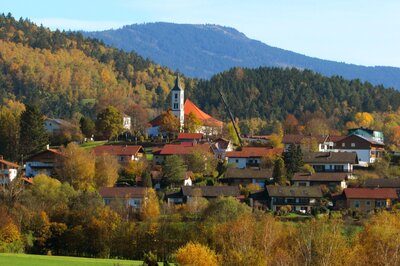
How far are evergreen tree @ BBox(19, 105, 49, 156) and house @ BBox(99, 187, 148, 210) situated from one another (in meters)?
13.1

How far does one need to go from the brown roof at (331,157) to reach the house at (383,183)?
4.41m

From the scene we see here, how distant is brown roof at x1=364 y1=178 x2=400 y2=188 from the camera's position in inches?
2301

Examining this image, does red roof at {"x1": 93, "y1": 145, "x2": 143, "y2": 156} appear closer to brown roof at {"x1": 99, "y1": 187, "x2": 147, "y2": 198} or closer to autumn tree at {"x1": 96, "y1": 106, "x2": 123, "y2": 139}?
autumn tree at {"x1": 96, "y1": 106, "x2": 123, "y2": 139}

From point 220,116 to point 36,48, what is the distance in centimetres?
4263

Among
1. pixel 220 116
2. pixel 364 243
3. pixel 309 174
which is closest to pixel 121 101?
pixel 220 116

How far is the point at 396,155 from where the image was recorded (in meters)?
70.4

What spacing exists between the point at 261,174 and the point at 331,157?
6733mm

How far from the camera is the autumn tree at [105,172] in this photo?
193 feet

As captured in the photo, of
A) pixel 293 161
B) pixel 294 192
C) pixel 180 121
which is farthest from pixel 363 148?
pixel 180 121

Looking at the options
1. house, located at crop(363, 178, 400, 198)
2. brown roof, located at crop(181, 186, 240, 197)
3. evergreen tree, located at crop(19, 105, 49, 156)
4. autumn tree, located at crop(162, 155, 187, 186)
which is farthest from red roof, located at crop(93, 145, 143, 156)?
house, located at crop(363, 178, 400, 198)

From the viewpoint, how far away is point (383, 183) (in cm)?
5875

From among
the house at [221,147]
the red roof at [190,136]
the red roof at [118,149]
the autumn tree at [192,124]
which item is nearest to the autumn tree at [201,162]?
the house at [221,147]

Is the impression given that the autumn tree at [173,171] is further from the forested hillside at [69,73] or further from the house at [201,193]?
the forested hillside at [69,73]

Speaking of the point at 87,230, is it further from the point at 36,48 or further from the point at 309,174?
the point at 36,48
